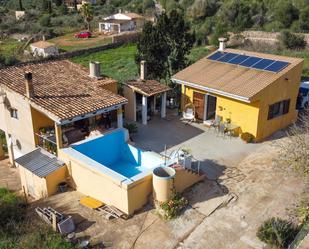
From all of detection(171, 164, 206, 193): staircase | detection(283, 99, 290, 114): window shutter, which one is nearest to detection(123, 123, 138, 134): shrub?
detection(171, 164, 206, 193): staircase

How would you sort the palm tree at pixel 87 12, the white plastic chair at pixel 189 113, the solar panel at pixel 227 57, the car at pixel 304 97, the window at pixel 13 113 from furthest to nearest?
the palm tree at pixel 87 12, the car at pixel 304 97, the solar panel at pixel 227 57, the white plastic chair at pixel 189 113, the window at pixel 13 113

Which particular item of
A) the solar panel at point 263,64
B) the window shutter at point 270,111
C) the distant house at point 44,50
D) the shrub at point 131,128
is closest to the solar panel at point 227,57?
the solar panel at point 263,64

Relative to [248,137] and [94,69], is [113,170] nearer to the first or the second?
→ [94,69]

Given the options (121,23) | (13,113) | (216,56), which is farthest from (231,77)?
(121,23)

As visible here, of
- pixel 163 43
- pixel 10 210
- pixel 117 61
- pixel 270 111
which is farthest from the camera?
pixel 117 61

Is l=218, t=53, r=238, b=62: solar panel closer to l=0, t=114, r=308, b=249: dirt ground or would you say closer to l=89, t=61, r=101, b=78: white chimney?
l=0, t=114, r=308, b=249: dirt ground

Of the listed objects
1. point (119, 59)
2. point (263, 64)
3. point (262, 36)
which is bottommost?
point (119, 59)

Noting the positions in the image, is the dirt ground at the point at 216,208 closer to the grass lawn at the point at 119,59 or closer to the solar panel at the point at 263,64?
the solar panel at the point at 263,64
